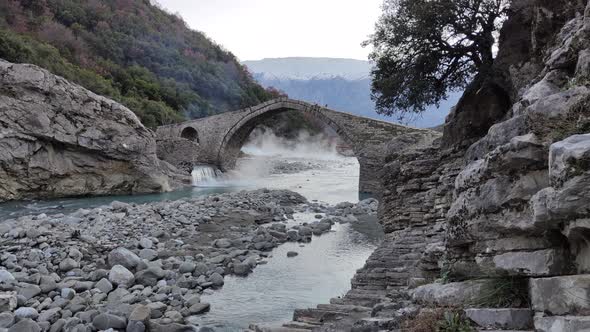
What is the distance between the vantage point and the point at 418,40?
1238cm

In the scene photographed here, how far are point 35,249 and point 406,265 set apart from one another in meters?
7.81

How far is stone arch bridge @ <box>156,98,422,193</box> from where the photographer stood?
26109mm

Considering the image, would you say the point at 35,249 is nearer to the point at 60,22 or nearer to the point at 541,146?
the point at 541,146

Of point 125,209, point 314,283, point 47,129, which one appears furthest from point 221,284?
point 47,129

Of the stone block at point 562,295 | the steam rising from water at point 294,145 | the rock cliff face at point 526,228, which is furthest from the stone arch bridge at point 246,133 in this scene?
the stone block at point 562,295

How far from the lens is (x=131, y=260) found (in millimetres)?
9680

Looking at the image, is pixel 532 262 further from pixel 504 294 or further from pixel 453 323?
pixel 453 323

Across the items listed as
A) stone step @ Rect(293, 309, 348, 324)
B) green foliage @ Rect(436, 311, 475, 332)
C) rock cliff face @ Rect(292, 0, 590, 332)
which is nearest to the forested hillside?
stone step @ Rect(293, 309, 348, 324)

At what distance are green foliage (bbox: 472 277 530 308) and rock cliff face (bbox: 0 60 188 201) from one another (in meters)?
19.7

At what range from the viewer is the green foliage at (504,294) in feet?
9.42

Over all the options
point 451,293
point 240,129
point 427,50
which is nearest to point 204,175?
point 240,129

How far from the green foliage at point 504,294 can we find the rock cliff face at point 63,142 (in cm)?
1967

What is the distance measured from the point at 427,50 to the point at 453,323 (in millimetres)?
10541

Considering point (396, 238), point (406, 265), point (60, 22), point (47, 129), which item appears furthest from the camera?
point (60, 22)
